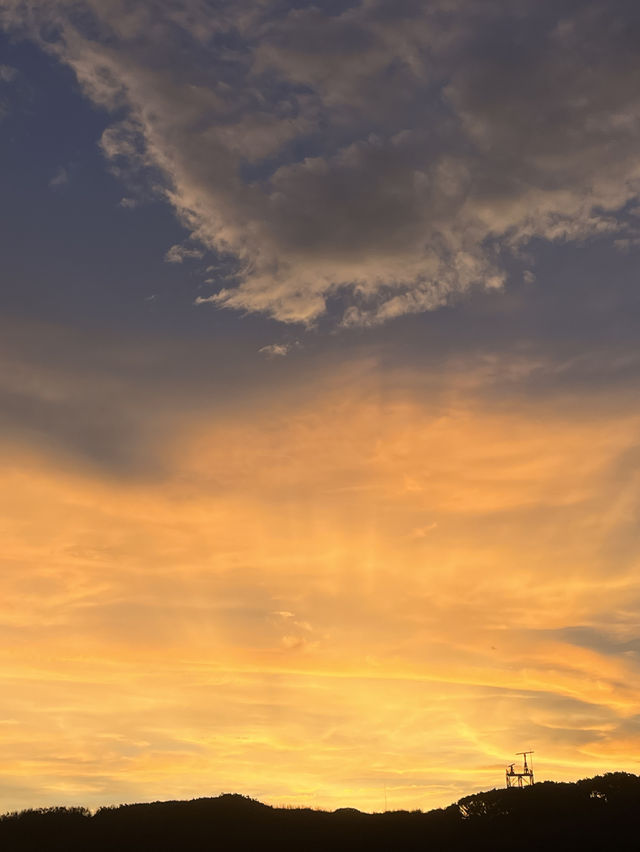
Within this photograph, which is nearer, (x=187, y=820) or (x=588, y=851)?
(x=588, y=851)

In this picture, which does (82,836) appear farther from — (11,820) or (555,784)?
(555,784)

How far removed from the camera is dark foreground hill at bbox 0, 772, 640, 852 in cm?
5269

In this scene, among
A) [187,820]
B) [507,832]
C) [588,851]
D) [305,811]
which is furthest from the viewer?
[305,811]

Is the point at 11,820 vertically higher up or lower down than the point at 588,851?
higher up

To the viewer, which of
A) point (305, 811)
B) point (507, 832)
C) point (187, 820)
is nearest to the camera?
point (507, 832)

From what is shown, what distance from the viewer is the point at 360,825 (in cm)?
5847

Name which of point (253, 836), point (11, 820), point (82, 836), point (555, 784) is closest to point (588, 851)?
point (555, 784)

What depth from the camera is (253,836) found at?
55.4m

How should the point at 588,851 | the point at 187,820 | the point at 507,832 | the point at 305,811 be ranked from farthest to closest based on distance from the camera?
the point at 305,811, the point at 187,820, the point at 507,832, the point at 588,851

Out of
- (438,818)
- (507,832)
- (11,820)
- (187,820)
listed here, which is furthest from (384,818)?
(11,820)

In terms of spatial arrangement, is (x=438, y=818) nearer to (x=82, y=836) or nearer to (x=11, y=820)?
(x=82, y=836)

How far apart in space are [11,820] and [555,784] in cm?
3633

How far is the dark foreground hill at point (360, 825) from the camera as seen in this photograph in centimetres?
5269

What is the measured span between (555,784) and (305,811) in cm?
1731
